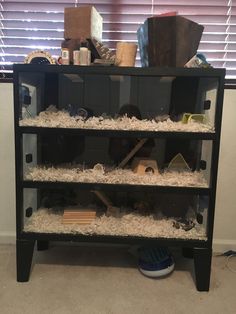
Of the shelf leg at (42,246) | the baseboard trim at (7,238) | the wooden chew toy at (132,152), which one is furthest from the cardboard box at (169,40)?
the baseboard trim at (7,238)

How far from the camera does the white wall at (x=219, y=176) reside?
1586 mm

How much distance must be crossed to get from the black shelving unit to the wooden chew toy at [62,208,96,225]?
7 centimetres

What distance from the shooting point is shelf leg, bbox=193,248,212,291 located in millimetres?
1292

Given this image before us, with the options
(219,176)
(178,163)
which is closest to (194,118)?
(178,163)

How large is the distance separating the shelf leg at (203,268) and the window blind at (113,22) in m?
0.93

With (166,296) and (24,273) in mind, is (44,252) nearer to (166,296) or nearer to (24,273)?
(24,273)

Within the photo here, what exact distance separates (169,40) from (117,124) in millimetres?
390

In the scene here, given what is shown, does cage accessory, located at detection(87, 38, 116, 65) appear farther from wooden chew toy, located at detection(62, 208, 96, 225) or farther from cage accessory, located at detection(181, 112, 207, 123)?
wooden chew toy, located at detection(62, 208, 96, 225)

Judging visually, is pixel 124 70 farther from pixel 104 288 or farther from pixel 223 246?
pixel 223 246

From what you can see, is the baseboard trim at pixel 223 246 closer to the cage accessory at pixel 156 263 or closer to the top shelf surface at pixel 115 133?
the cage accessory at pixel 156 263

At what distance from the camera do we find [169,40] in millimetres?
1241

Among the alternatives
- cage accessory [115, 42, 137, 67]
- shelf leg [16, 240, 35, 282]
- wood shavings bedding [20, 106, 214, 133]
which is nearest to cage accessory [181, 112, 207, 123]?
wood shavings bedding [20, 106, 214, 133]

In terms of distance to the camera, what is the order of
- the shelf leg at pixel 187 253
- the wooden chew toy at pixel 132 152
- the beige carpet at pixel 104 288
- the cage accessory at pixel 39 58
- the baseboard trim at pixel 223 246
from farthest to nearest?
1. the baseboard trim at pixel 223 246
2. the shelf leg at pixel 187 253
3. the wooden chew toy at pixel 132 152
4. the cage accessory at pixel 39 58
5. the beige carpet at pixel 104 288

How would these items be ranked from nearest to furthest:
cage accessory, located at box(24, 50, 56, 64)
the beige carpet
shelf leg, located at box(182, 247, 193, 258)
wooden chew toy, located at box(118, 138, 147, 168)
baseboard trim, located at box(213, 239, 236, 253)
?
1. the beige carpet
2. cage accessory, located at box(24, 50, 56, 64)
3. wooden chew toy, located at box(118, 138, 147, 168)
4. shelf leg, located at box(182, 247, 193, 258)
5. baseboard trim, located at box(213, 239, 236, 253)
